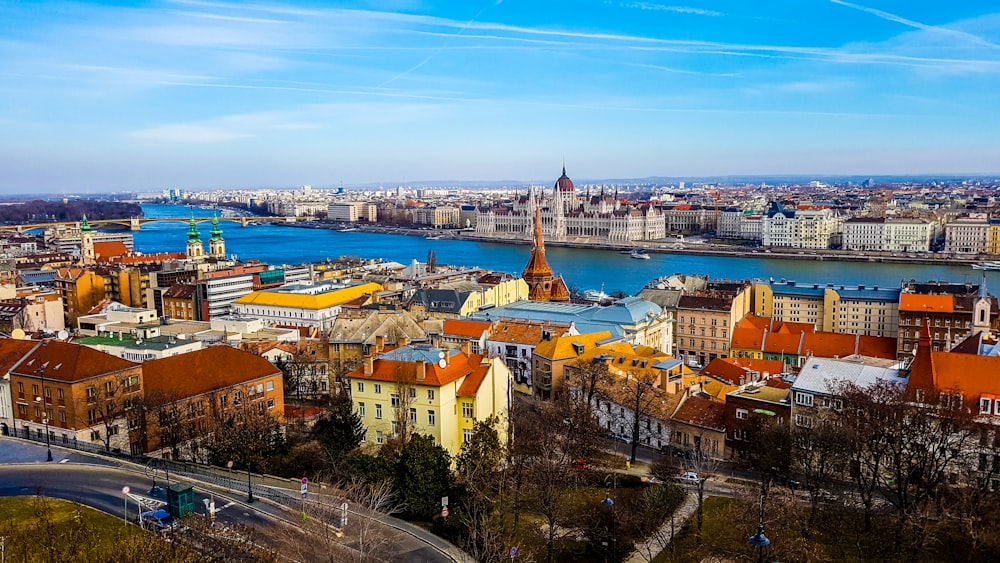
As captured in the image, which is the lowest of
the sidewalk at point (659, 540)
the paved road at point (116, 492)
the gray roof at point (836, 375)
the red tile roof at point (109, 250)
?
the sidewalk at point (659, 540)

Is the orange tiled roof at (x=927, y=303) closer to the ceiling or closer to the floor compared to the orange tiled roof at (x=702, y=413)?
closer to the ceiling

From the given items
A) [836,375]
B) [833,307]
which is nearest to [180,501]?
[836,375]

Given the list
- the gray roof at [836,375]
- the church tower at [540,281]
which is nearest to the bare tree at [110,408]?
the gray roof at [836,375]

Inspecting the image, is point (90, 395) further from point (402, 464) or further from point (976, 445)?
point (976, 445)

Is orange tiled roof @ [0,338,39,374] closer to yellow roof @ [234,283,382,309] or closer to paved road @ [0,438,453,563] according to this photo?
paved road @ [0,438,453,563]

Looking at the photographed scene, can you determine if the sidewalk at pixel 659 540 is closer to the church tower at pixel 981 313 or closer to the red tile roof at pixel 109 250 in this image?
the church tower at pixel 981 313

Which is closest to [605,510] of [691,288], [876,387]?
[876,387]
